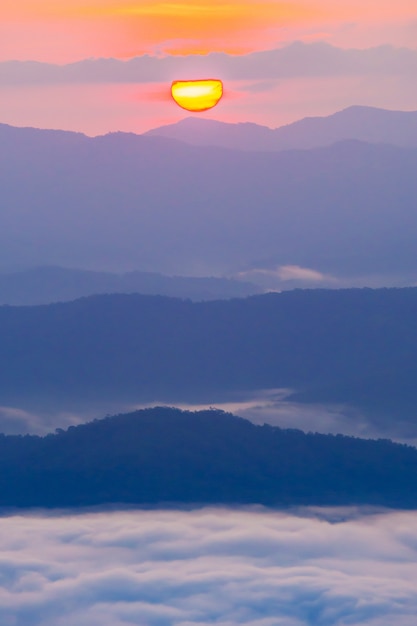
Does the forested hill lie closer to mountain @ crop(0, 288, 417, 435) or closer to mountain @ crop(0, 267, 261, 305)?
mountain @ crop(0, 288, 417, 435)

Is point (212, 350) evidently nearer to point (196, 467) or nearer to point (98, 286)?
point (196, 467)

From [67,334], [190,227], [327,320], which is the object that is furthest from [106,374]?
[190,227]

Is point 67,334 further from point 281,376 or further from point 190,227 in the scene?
point 190,227

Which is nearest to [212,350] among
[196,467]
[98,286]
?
[196,467]

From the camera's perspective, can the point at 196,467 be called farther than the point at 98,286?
No

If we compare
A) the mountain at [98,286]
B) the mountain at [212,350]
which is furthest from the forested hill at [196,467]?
the mountain at [98,286]
